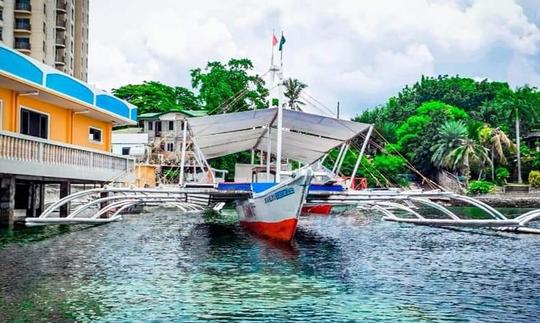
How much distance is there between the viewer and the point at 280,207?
17812 millimetres

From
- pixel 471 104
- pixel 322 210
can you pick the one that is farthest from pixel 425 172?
pixel 322 210

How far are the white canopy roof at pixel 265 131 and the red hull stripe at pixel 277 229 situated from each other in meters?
3.60

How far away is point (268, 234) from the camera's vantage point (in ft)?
65.2

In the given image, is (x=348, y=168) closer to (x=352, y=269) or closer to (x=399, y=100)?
(x=399, y=100)

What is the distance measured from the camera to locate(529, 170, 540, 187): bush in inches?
2473

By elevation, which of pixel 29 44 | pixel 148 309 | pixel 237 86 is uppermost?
pixel 29 44

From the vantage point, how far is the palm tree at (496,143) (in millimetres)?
66125

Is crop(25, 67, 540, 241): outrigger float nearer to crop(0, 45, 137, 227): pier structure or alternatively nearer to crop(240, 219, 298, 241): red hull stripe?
crop(240, 219, 298, 241): red hull stripe

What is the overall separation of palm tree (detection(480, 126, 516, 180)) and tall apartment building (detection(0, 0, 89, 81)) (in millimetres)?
47397

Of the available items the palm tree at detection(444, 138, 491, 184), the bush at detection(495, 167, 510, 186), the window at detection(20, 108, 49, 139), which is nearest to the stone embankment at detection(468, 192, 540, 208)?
the palm tree at detection(444, 138, 491, 184)

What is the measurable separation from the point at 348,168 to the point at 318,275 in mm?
51490

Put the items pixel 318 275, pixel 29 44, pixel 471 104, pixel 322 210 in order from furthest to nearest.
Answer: pixel 471 104, pixel 29 44, pixel 322 210, pixel 318 275

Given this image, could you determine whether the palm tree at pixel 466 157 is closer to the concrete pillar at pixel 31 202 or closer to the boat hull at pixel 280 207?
the concrete pillar at pixel 31 202

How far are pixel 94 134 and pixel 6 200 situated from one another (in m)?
8.37
